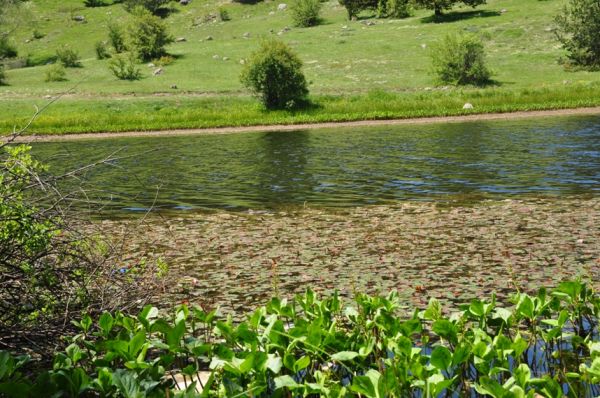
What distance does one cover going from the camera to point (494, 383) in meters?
5.76

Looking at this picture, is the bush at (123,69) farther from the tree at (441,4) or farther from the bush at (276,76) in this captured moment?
the tree at (441,4)

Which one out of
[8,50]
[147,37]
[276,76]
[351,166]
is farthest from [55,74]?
[351,166]

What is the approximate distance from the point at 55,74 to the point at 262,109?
2640 cm

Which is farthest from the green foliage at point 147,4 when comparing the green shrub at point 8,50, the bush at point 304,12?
the bush at point 304,12

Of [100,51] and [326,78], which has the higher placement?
[100,51]

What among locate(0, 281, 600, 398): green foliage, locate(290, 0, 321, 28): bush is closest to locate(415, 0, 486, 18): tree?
locate(290, 0, 321, 28): bush

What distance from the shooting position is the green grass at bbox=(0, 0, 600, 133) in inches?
2191

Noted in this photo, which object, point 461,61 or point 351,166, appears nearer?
point 351,166

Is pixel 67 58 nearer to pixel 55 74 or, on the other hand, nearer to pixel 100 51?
pixel 100 51

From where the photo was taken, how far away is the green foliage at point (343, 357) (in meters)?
6.24

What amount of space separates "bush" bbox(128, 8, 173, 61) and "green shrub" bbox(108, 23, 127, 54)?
6.18 metres

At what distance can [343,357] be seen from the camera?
266 inches

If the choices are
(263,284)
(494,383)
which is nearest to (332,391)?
(494,383)

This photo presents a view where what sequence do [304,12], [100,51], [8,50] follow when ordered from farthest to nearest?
[304,12]
[8,50]
[100,51]
